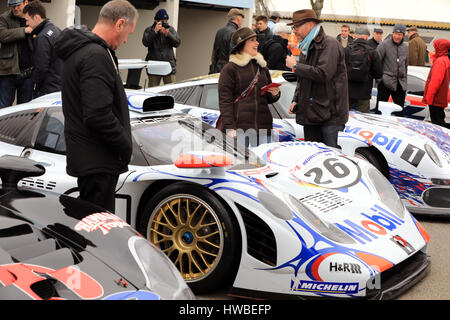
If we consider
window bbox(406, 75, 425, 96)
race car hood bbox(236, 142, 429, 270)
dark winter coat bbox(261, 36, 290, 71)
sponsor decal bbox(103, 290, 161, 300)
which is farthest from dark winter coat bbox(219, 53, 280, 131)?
window bbox(406, 75, 425, 96)

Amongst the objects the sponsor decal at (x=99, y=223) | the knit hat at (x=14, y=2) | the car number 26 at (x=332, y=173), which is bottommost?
the car number 26 at (x=332, y=173)

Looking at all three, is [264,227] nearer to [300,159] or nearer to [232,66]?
[300,159]

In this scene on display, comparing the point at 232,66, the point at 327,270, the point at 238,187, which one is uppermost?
the point at 232,66

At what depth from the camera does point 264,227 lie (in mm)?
4008

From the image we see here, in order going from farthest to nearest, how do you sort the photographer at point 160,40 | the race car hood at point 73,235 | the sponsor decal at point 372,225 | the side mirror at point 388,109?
the photographer at point 160,40 < the side mirror at point 388,109 < the sponsor decal at point 372,225 < the race car hood at point 73,235

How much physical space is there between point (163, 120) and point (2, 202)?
2.16 m

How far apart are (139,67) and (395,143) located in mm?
2644

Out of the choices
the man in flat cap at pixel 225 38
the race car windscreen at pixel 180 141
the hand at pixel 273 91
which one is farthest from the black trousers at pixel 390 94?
the race car windscreen at pixel 180 141

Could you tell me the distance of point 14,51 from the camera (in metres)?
7.36

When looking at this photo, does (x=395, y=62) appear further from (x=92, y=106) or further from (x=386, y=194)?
(x=92, y=106)

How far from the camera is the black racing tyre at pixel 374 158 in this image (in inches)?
260

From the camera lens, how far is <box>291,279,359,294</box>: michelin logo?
385cm

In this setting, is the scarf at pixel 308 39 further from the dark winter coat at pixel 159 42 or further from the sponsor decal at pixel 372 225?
the dark winter coat at pixel 159 42
